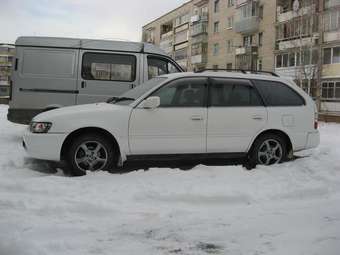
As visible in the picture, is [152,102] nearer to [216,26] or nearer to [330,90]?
[330,90]

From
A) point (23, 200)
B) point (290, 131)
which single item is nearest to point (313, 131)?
point (290, 131)

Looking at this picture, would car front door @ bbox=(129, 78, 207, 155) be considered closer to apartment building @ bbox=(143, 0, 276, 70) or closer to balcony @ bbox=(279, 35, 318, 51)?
balcony @ bbox=(279, 35, 318, 51)

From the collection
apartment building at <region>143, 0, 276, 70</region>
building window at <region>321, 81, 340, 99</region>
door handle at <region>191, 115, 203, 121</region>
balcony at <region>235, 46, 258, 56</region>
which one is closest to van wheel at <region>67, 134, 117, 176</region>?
door handle at <region>191, 115, 203, 121</region>

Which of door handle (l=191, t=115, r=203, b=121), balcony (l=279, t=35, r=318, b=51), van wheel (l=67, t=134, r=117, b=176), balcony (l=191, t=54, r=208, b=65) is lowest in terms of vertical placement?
van wheel (l=67, t=134, r=117, b=176)

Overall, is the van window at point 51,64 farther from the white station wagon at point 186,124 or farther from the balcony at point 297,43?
the balcony at point 297,43

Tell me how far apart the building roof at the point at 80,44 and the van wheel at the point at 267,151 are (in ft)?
13.3

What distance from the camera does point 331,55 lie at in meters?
40.9

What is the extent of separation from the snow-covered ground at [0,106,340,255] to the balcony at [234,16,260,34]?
4521cm

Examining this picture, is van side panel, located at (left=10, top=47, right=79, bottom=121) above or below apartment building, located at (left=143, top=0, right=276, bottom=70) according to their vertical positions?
below

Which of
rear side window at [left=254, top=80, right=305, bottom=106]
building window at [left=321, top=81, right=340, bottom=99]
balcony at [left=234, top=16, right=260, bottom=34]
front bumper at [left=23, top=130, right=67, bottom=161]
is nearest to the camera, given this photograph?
front bumper at [left=23, top=130, right=67, bottom=161]

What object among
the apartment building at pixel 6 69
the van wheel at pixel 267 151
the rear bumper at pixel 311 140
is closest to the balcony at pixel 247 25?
the apartment building at pixel 6 69

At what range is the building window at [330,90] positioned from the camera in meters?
39.7

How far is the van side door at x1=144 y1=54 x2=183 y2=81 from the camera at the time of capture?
423 inches

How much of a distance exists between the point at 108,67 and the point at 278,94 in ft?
13.5
